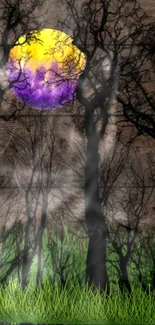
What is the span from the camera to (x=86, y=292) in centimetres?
609

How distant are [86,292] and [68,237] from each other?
1.16 ft

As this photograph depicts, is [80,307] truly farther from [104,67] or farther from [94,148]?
[104,67]

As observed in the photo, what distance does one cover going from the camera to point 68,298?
6.09m

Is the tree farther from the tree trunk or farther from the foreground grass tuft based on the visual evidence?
the foreground grass tuft

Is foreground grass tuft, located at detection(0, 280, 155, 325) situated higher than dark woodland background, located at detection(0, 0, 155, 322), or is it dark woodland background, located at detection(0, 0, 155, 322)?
dark woodland background, located at detection(0, 0, 155, 322)

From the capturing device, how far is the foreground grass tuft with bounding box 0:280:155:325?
238 inches

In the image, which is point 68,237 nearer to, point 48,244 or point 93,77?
point 48,244

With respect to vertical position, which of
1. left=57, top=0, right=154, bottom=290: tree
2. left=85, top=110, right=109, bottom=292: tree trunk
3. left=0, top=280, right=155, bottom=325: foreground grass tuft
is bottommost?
left=0, top=280, right=155, bottom=325: foreground grass tuft

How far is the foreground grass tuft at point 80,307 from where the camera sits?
604 centimetres

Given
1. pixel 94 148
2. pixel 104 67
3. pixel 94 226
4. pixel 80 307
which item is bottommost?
pixel 80 307

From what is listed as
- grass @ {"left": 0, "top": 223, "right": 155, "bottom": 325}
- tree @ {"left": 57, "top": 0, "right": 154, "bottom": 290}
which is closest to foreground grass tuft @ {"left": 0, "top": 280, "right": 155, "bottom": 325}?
grass @ {"left": 0, "top": 223, "right": 155, "bottom": 325}

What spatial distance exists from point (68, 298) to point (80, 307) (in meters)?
0.09

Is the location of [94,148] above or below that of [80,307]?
above

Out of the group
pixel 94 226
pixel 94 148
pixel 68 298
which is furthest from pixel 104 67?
pixel 68 298
